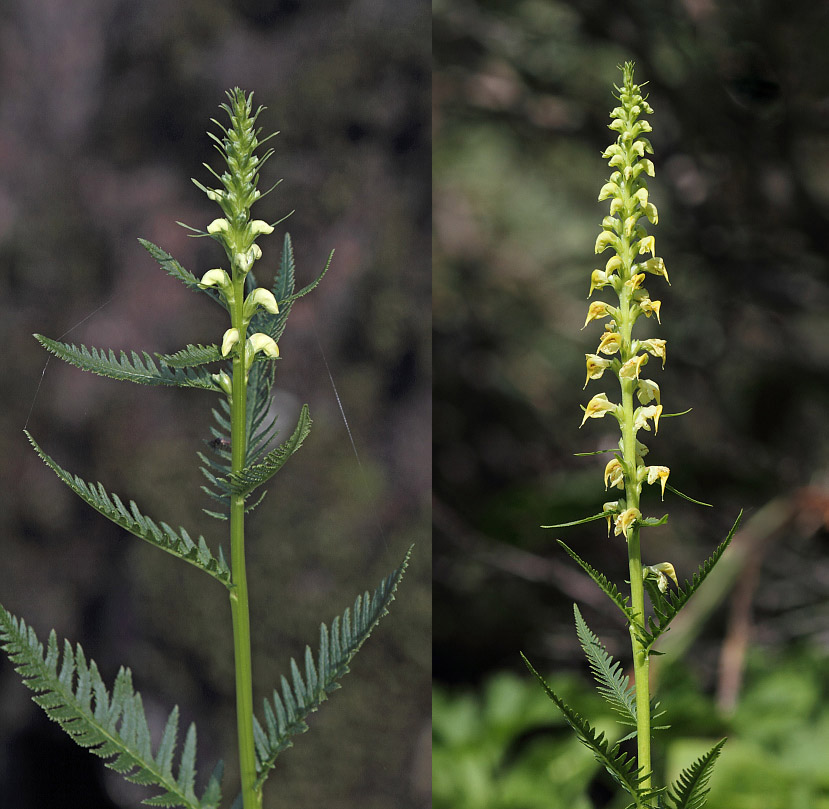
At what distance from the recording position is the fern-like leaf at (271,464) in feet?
0.91

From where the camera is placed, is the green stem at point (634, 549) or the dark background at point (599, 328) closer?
the green stem at point (634, 549)

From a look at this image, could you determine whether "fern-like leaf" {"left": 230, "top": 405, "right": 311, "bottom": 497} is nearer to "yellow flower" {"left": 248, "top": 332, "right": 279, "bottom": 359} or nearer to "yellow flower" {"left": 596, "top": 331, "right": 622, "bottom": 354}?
"yellow flower" {"left": 248, "top": 332, "right": 279, "bottom": 359}

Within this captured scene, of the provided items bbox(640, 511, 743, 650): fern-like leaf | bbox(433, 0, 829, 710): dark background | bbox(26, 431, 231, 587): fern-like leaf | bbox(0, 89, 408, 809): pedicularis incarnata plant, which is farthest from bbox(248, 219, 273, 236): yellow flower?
bbox(433, 0, 829, 710): dark background

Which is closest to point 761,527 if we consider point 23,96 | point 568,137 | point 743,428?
point 743,428

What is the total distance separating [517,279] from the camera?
0.92m

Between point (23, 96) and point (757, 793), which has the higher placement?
point (23, 96)

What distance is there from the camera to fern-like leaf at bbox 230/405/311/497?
277 millimetres

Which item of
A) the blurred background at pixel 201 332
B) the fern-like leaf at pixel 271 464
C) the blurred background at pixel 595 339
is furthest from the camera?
the blurred background at pixel 595 339

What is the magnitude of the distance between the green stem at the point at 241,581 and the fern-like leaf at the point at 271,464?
11mm

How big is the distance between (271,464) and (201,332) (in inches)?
12.3

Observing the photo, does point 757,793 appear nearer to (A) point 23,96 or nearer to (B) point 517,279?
(B) point 517,279

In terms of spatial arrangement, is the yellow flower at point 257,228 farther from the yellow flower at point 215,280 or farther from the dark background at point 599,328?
the dark background at point 599,328

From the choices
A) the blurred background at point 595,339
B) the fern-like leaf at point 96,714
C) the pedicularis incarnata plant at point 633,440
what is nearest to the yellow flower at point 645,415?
the pedicularis incarnata plant at point 633,440

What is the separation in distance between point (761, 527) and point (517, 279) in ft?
1.32
